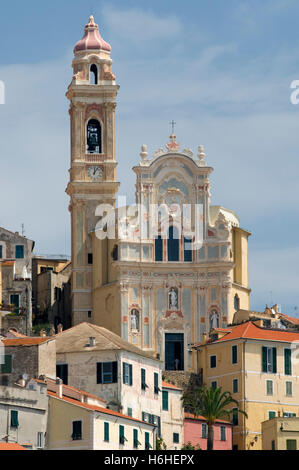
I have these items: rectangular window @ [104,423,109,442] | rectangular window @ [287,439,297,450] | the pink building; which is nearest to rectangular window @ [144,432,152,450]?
rectangular window @ [104,423,109,442]

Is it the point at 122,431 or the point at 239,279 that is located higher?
the point at 239,279

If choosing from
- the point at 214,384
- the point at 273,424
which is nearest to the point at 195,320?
the point at 214,384

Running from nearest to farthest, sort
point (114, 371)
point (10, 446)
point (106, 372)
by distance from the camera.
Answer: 1. point (10, 446)
2. point (114, 371)
3. point (106, 372)

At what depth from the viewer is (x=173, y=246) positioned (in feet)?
531

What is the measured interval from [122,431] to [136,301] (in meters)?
35.6

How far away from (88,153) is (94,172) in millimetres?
1792

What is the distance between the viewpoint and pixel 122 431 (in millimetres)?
125062

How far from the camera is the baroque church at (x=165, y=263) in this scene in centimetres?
15962

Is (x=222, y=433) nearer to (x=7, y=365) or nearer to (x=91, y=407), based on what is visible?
(x=91, y=407)

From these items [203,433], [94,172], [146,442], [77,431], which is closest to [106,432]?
[77,431]

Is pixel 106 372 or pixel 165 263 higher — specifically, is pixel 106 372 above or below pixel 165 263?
below

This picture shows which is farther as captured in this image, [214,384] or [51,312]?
[51,312]
